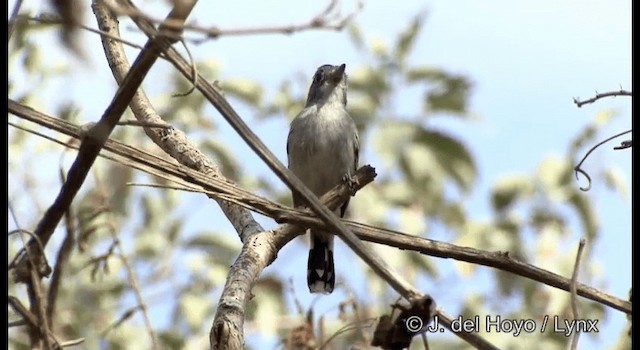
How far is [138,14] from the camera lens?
4.97 ft

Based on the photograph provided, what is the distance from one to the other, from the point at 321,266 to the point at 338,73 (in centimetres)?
142

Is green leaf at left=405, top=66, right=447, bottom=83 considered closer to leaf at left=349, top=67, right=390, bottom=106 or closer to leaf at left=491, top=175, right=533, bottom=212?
leaf at left=349, top=67, right=390, bottom=106

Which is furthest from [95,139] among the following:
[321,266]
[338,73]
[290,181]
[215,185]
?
[338,73]

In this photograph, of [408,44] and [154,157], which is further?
[408,44]

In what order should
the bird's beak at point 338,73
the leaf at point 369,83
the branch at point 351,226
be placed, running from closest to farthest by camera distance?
the branch at point 351,226 < the bird's beak at point 338,73 < the leaf at point 369,83

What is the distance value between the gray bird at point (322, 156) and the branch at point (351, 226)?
9.72ft

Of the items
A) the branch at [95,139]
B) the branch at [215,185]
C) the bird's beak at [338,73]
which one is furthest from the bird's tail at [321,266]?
the branch at [95,139]

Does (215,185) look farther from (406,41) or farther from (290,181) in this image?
(406,41)

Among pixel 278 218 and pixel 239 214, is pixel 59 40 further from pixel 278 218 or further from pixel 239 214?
pixel 239 214

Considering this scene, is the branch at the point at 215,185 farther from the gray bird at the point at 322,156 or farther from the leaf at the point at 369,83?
Result: the leaf at the point at 369,83

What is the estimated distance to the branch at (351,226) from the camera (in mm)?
2121

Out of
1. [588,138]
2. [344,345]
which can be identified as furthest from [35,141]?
[588,138]

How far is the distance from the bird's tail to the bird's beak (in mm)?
1127

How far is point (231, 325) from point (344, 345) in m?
3.98
